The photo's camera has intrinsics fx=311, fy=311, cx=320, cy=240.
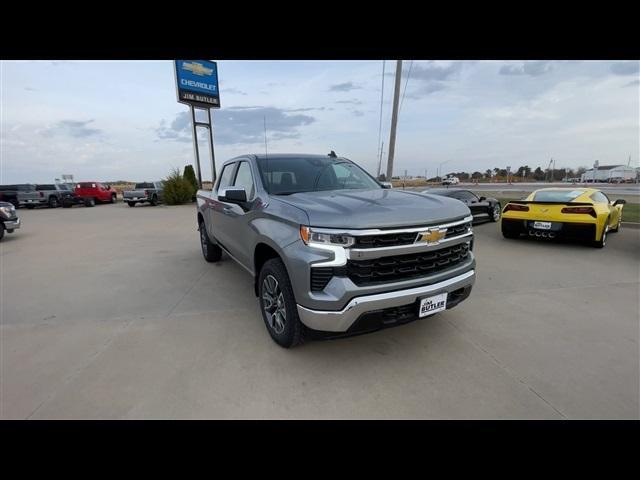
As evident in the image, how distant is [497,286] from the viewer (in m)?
4.45

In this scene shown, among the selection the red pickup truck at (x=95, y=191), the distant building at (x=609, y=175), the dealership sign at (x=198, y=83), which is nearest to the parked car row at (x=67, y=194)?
the red pickup truck at (x=95, y=191)

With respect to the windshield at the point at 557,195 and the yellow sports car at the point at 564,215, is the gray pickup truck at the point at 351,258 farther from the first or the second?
the windshield at the point at 557,195

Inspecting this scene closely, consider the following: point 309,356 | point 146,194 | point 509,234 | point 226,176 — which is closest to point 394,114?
point 509,234

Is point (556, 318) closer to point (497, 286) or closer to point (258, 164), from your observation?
point (497, 286)

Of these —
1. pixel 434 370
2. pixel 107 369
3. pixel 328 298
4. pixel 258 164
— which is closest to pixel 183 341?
pixel 107 369

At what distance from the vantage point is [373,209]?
241 centimetres

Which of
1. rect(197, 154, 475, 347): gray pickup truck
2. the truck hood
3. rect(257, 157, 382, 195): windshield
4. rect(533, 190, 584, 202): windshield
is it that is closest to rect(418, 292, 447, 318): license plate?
rect(197, 154, 475, 347): gray pickup truck

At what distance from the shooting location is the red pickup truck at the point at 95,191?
22531 millimetres

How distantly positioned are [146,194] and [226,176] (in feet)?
63.6

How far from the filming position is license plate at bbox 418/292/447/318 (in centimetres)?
242

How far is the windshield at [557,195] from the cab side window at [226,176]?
6.31m

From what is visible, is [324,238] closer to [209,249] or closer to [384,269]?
[384,269]

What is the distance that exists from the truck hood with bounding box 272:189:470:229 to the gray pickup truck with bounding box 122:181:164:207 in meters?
21.1

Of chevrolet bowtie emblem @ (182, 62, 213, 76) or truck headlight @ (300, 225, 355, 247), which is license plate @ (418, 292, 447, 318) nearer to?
truck headlight @ (300, 225, 355, 247)
